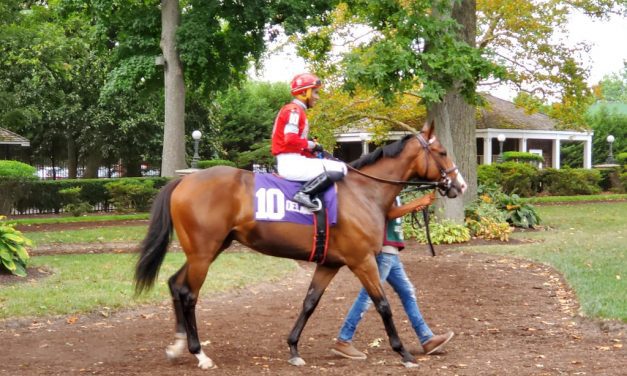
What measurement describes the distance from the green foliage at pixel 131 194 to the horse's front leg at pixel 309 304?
17946mm

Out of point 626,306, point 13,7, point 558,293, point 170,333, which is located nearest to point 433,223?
point 558,293

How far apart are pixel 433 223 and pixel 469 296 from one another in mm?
7119

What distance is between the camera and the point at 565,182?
109 feet

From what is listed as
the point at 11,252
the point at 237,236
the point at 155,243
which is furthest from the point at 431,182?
the point at 11,252

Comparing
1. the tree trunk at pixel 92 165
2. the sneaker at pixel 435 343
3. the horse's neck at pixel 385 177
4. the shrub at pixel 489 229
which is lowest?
the sneaker at pixel 435 343

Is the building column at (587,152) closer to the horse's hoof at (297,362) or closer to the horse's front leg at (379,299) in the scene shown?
the horse's front leg at (379,299)

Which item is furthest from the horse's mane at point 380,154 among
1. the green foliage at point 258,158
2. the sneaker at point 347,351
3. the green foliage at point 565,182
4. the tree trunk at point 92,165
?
the tree trunk at point 92,165

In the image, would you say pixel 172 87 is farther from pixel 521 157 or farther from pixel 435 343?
pixel 521 157

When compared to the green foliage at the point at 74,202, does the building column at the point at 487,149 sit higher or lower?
higher

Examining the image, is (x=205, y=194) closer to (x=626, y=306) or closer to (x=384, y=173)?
(x=384, y=173)

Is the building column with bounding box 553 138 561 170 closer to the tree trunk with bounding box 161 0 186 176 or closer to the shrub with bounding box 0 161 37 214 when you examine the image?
the tree trunk with bounding box 161 0 186 176

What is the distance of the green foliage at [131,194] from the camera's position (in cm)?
2438

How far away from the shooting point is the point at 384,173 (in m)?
7.38

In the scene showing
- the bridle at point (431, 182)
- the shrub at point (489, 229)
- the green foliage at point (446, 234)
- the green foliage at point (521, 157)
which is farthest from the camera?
the green foliage at point (521, 157)
